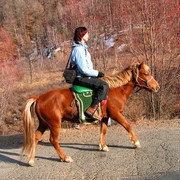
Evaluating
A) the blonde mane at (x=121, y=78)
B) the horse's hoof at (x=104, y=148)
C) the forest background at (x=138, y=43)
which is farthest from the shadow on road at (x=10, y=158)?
the forest background at (x=138, y=43)

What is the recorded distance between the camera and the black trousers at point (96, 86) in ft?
14.1

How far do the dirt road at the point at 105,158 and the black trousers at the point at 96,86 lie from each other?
1357 mm

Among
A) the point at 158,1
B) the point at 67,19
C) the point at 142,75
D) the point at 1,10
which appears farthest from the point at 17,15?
the point at 142,75

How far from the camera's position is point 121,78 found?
4.86m

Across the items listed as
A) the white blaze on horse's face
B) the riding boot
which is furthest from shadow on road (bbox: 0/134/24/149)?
the white blaze on horse's face

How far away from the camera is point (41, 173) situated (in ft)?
13.0

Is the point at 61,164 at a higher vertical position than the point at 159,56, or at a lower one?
lower

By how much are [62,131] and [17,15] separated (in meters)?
48.8

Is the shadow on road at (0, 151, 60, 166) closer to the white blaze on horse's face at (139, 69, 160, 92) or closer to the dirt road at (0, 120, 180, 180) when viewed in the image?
the dirt road at (0, 120, 180, 180)

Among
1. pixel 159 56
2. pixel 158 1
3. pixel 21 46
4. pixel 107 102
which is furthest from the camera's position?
pixel 21 46

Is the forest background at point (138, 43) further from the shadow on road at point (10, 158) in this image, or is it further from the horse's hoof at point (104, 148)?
the shadow on road at point (10, 158)

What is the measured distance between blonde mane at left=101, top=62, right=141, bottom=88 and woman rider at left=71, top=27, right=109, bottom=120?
38 cm

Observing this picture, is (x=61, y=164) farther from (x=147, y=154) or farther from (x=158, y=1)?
(x=158, y=1)

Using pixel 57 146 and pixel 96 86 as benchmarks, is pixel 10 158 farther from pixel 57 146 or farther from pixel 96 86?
pixel 96 86
